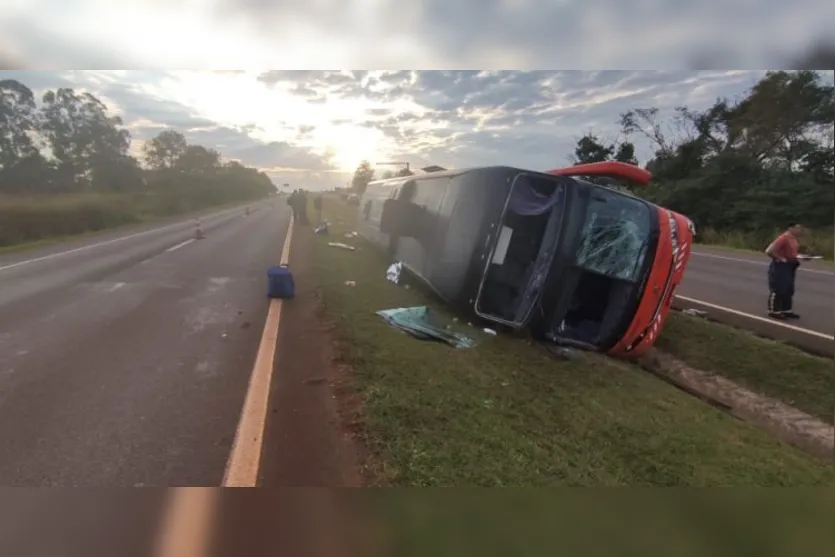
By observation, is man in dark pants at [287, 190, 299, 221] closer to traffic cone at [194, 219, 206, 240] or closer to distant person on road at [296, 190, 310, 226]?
distant person on road at [296, 190, 310, 226]

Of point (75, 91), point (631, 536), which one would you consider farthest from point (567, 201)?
point (75, 91)

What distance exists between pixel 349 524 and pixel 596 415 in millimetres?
1032

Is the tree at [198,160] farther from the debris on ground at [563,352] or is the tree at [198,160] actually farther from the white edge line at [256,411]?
the debris on ground at [563,352]

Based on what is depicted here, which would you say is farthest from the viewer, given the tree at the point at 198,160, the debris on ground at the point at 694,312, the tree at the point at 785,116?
the debris on ground at the point at 694,312

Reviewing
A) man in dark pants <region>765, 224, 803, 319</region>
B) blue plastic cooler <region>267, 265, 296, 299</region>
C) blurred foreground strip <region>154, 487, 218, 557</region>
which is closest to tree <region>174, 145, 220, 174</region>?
blue plastic cooler <region>267, 265, 296, 299</region>

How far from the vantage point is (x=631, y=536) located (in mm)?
1467

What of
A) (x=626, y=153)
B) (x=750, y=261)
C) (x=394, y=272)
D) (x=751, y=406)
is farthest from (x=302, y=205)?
(x=751, y=406)

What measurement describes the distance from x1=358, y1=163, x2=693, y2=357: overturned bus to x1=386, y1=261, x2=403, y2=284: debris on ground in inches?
1.5

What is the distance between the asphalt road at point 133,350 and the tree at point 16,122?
0.37 m

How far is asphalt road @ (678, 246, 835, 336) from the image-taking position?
1.95 metres

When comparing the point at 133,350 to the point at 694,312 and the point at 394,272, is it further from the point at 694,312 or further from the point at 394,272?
the point at 694,312

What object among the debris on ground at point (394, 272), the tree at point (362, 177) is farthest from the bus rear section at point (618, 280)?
the tree at point (362, 177)

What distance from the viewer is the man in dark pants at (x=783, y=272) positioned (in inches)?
74.3

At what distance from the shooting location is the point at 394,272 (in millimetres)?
2777
